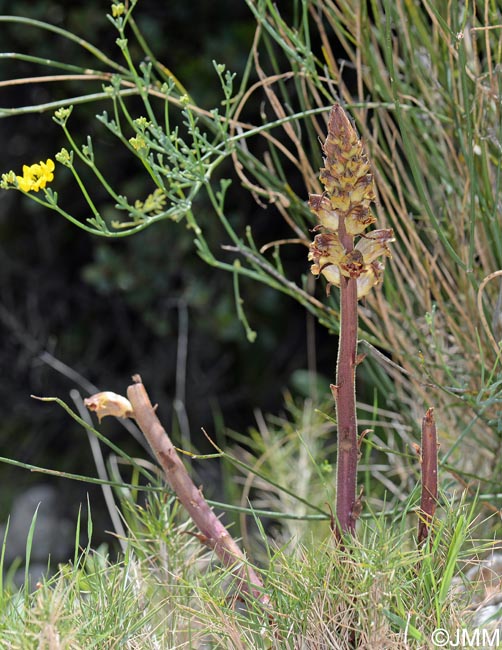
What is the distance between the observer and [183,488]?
520 millimetres

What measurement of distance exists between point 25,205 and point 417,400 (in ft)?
3.43

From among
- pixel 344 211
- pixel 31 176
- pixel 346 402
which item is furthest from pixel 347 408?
pixel 31 176

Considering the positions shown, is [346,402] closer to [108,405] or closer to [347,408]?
[347,408]

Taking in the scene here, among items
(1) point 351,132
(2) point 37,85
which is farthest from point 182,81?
(1) point 351,132

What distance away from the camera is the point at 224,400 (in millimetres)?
1641

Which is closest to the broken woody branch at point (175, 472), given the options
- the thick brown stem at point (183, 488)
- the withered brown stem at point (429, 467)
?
the thick brown stem at point (183, 488)

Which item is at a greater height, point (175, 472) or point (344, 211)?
point (344, 211)

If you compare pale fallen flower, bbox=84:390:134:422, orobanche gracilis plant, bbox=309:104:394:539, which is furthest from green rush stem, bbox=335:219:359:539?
pale fallen flower, bbox=84:390:134:422

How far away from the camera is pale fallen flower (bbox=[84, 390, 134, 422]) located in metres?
0.52

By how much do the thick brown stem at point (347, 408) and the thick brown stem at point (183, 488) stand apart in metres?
0.07

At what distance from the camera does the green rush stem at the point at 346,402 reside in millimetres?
464

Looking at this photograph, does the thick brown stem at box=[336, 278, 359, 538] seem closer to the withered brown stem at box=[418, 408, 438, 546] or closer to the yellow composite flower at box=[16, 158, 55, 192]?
the withered brown stem at box=[418, 408, 438, 546]

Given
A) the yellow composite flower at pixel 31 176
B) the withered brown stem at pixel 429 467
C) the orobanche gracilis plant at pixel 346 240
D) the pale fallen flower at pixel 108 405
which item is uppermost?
the yellow composite flower at pixel 31 176

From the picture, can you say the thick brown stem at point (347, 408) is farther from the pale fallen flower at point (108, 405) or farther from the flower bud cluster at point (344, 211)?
the pale fallen flower at point (108, 405)
